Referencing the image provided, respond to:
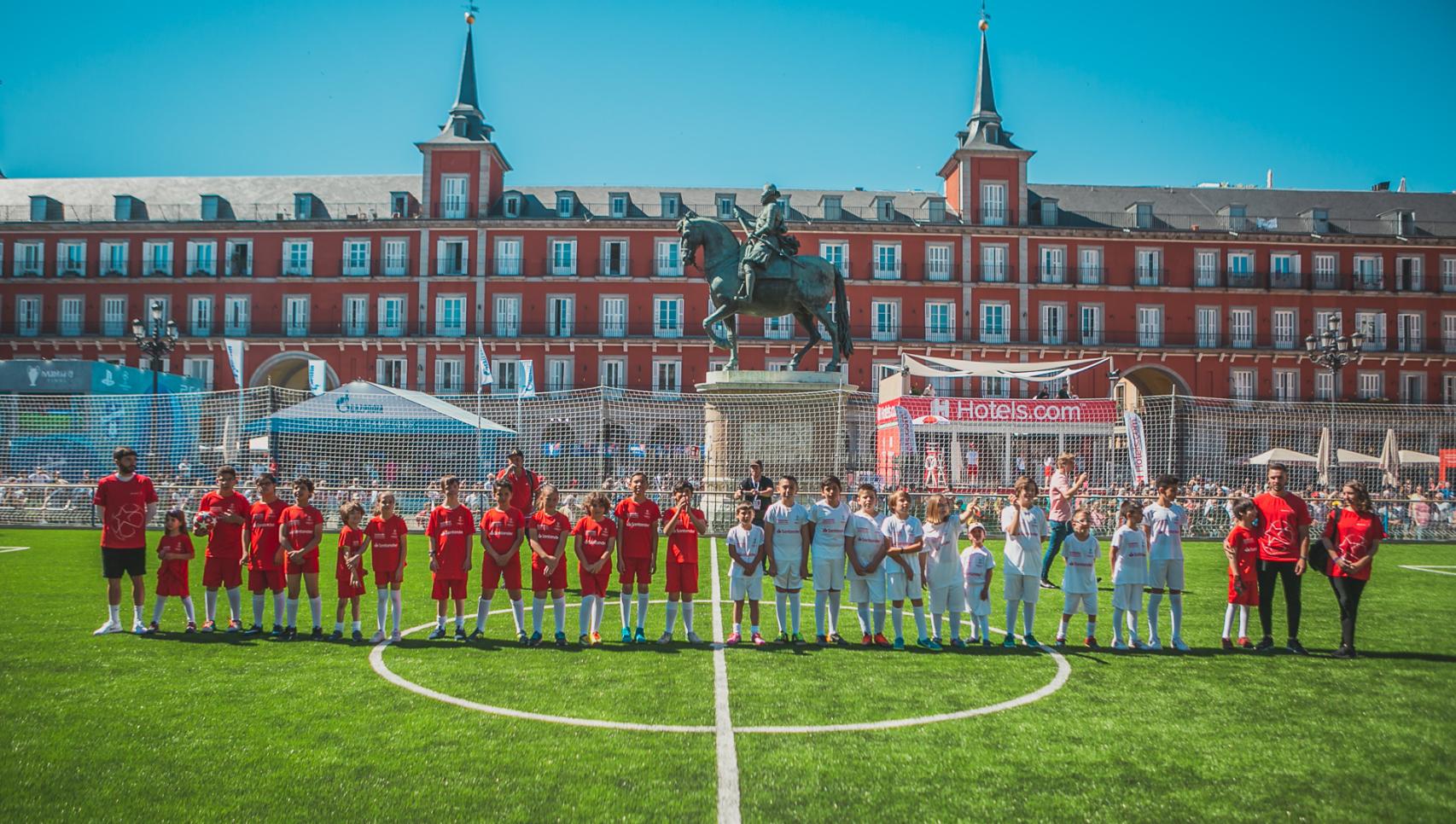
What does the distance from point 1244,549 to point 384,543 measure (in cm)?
825

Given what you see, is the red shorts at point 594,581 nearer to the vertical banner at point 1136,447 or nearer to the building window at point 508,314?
the vertical banner at point 1136,447

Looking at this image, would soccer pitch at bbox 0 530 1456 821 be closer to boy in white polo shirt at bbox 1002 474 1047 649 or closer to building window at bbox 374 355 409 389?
boy in white polo shirt at bbox 1002 474 1047 649

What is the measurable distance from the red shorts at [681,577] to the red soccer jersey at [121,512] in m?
4.91

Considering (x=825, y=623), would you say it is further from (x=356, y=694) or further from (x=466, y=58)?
(x=466, y=58)

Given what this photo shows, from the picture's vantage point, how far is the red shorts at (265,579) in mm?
9242

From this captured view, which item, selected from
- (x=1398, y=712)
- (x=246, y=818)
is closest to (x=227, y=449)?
(x=246, y=818)

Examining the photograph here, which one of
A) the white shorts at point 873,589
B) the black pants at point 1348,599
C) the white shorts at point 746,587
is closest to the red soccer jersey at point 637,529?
the white shorts at point 746,587

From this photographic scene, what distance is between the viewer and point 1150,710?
6965 millimetres

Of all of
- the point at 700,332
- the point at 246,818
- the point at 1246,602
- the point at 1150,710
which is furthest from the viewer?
the point at 700,332

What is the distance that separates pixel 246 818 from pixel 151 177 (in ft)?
189

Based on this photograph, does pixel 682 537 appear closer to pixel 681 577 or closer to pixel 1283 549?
pixel 681 577

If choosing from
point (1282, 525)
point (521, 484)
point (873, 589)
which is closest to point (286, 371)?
point (521, 484)

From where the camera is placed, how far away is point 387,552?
29.9 ft

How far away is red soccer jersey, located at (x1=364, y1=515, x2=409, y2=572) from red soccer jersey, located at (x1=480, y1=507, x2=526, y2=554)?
32.1 inches
